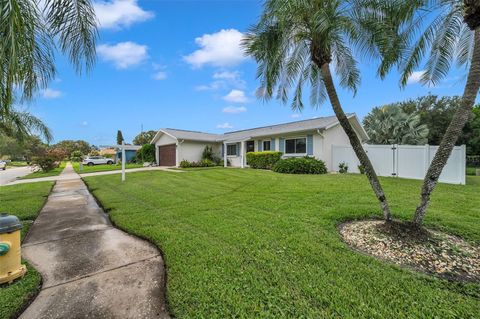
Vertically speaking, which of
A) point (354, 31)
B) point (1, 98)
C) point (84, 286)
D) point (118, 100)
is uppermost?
point (118, 100)

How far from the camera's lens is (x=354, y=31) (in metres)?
4.61

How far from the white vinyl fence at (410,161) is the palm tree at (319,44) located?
829 centimetres

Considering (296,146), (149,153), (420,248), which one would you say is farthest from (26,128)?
(296,146)

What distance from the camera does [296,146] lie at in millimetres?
16734

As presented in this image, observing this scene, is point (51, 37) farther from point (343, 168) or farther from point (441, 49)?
point (343, 168)

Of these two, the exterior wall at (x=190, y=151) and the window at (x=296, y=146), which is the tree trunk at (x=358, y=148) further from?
the exterior wall at (x=190, y=151)

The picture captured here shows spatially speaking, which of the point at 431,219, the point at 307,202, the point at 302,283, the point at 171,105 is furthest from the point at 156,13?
the point at 171,105

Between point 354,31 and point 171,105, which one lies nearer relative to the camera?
point 354,31

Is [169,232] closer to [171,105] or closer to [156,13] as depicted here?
[156,13]

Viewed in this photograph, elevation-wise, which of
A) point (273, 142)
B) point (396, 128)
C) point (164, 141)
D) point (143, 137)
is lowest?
point (273, 142)

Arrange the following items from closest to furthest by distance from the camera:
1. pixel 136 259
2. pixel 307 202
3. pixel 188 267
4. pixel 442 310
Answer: pixel 442 310, pixel 188 267, pixel 136 259, pixel 307 202

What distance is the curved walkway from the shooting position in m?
2.41

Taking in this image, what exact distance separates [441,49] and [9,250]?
354 inches

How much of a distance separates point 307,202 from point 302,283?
439 centimetres
